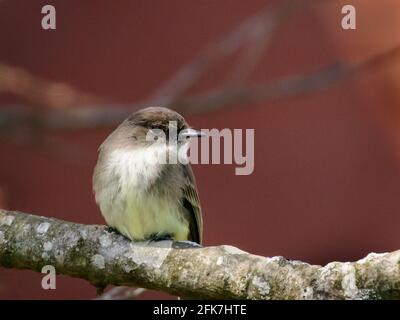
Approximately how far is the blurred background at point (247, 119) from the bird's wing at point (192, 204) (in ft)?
5.26

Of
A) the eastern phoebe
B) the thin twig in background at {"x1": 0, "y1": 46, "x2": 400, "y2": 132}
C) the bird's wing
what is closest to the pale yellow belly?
the eastern phoebe

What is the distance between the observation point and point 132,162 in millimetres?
3494

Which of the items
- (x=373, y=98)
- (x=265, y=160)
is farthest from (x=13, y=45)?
(x=373, y=98)

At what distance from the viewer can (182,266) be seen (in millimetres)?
2854

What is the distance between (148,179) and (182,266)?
Result: 2.25ft

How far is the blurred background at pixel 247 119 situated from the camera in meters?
5.52

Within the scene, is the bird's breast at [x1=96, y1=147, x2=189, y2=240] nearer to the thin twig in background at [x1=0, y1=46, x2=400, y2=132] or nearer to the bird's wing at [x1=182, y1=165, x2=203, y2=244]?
the bird's wing at [x1=182, y1=165, x2=203, y2=244]

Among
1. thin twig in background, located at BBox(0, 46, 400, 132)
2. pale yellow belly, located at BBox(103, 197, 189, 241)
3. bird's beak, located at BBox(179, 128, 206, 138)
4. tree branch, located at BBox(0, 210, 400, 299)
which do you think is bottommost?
tree branch, located at BBox(0, 210, 400, 299)

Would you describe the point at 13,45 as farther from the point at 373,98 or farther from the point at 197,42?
the point at 373,98

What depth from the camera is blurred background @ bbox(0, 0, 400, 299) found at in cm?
552

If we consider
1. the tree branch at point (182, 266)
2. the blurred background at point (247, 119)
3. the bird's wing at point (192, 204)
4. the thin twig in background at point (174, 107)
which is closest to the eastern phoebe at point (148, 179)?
the bird's wing at point (192, 204)

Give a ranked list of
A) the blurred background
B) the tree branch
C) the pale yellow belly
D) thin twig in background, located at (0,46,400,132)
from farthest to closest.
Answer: the blurred background, thin twig in background, located at (0,46,400,132), the pale yellow belly, the tree branch

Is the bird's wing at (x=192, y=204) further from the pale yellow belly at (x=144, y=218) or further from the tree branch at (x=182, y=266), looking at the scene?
the tree branch at (x=182, y=266)

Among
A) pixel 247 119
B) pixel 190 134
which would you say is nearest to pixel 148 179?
pixel 190 134
